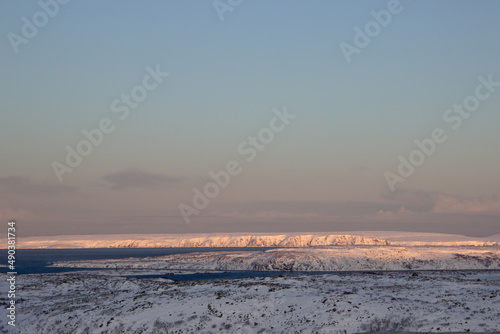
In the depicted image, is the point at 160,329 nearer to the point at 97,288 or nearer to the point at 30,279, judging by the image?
the point at 97,288

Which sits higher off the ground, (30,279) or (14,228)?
(14,228)

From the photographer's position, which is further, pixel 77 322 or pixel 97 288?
pixel 97 288

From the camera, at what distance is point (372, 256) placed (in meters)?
134

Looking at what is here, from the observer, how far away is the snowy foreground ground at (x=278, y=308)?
43.8 metres

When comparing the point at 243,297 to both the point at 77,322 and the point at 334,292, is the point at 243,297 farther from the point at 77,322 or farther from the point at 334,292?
the point at 77,322

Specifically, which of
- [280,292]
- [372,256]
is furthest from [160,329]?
[372,256]

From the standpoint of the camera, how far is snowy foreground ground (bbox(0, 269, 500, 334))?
43812mm

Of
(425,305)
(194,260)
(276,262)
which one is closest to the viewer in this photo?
(425,305)

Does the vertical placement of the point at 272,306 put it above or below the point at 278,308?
above

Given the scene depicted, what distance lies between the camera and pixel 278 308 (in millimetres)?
49500

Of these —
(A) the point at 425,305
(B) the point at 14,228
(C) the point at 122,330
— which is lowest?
(C) the point at 122,330

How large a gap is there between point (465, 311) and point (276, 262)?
85521 mm

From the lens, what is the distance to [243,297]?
53.2 meters

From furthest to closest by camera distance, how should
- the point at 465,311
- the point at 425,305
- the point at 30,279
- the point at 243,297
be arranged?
the point at 30,279, the point at 243,297, the point at 425,305, the point at 465,311
